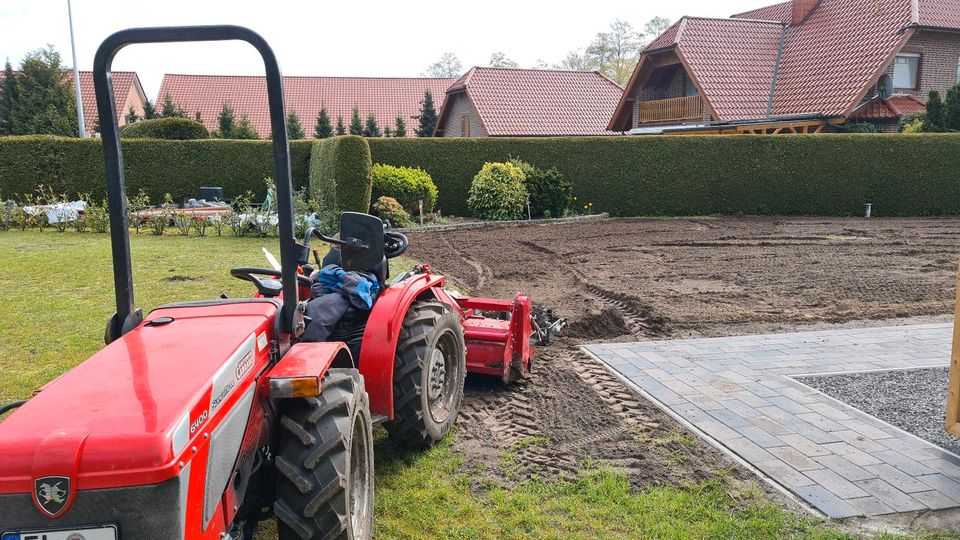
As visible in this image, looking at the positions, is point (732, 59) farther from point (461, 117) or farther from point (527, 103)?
point (461, 117)

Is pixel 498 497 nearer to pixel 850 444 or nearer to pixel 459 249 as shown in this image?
pixel 850 444

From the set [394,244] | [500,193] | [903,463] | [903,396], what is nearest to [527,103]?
[500,193]

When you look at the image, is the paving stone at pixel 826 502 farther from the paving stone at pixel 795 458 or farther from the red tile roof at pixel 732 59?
the red tile roof at pixel 732 59

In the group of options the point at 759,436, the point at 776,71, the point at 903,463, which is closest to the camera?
the point at 903,463

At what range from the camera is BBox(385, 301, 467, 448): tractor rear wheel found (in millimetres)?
4137

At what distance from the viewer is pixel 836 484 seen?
3.97 m

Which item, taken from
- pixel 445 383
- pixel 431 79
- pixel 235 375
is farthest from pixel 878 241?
pixel 431 79

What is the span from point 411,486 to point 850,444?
2.72 m

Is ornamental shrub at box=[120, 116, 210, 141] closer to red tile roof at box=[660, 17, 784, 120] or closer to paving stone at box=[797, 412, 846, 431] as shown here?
red tile roof at box=[660, 17, 784, 120]

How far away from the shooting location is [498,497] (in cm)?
389

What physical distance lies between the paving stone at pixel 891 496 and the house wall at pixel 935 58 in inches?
1044

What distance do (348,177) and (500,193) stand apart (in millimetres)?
4528

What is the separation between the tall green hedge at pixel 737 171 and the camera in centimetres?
1961

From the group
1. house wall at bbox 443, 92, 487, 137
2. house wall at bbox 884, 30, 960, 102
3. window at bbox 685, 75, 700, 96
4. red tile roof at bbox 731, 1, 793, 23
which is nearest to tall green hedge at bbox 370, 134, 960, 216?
house wall at bbox 884, 30, 960, 102
